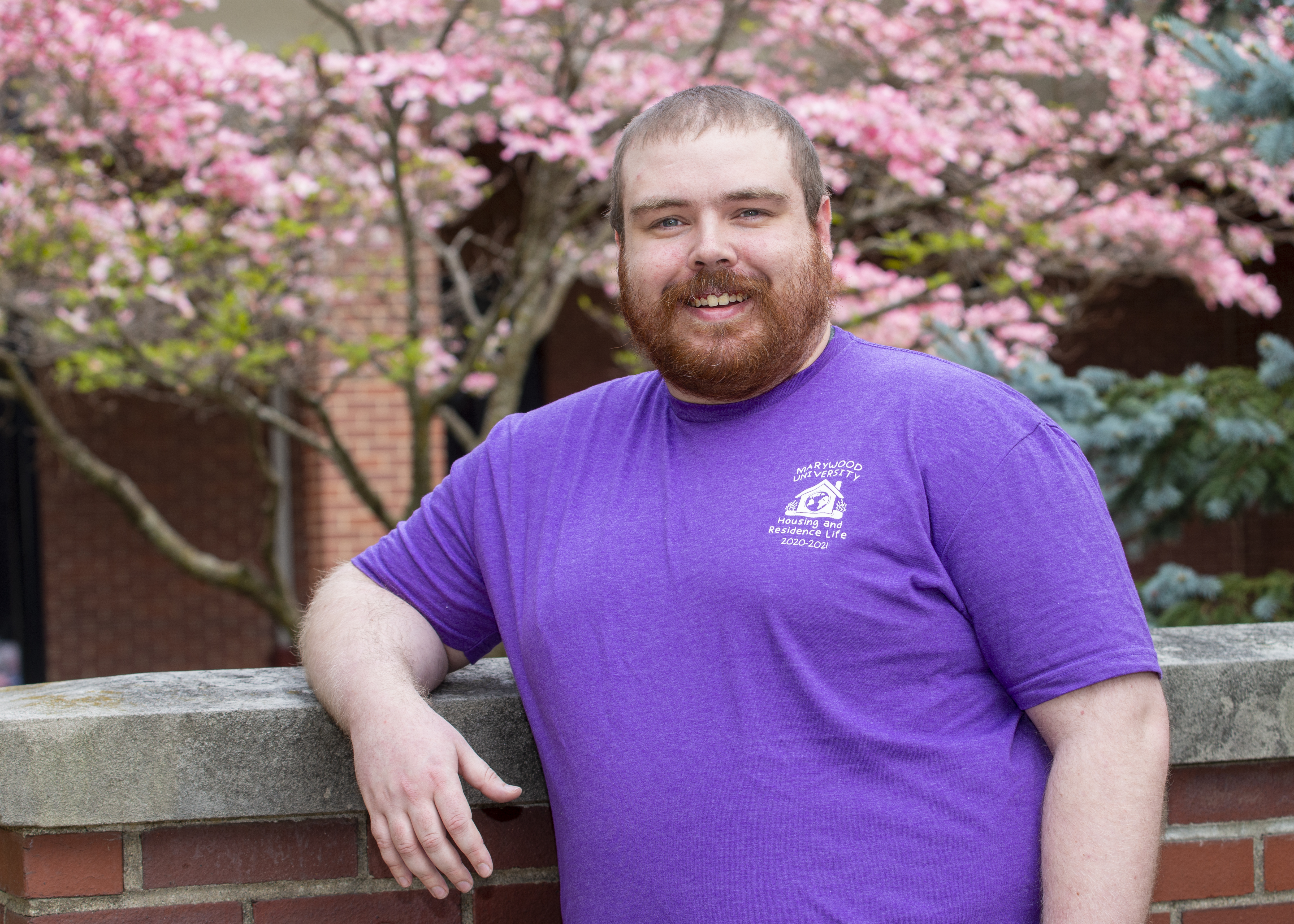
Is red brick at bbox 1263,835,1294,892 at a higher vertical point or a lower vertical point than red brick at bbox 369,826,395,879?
lower

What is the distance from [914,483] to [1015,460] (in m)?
0.12

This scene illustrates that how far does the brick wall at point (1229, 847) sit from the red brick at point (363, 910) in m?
1.07

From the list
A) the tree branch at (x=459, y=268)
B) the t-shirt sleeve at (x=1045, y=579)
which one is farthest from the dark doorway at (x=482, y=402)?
the t-shirt sleeve at (x=1045, y=579)

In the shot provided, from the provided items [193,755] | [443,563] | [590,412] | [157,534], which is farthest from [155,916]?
[157,534]

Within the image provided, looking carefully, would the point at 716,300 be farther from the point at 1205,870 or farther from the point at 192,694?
the point at 1205,870

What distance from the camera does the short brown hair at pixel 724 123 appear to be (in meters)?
1.72

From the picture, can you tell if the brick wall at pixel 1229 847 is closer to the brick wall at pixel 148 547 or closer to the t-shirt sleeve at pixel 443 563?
the t-shirt sleeve at pixel 443 563

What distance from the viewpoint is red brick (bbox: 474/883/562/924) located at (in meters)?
1.82

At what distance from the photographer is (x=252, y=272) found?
5535mm

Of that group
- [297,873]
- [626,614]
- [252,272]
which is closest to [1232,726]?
[626,614]

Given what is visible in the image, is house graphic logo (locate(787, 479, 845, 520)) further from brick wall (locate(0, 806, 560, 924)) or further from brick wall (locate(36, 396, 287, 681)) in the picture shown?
brick wall (locate(36, 396, 287, 681))

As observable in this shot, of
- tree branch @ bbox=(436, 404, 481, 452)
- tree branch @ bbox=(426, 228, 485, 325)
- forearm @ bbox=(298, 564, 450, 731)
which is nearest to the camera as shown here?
forearm @ bbox=(298, 564, 450, 731)

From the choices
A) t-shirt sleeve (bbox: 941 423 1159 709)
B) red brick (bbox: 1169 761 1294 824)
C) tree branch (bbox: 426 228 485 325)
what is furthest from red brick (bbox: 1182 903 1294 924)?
tree branch (bbox: 426 228 485 325)

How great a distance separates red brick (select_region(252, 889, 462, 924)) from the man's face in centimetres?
82
